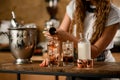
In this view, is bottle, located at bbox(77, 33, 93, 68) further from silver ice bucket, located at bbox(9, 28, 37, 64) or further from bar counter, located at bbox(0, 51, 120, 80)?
silver ice bucket, located at bbox(9, 28, 37, 64)

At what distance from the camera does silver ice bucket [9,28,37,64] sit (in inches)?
76.1

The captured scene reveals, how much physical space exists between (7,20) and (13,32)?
8.05 ft

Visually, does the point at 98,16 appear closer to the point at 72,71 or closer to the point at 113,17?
the point at 113,17

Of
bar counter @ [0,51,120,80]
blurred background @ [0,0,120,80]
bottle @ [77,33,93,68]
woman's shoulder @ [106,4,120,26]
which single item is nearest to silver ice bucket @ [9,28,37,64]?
bar counter @ [0,51,120,80]

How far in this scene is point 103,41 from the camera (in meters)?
2.04

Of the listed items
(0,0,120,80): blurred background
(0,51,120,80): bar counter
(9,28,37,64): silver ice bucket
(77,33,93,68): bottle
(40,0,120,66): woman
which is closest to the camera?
(0,51,120,80): bar counter

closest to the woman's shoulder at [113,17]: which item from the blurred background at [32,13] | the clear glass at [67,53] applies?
the clear glass at [67,53]

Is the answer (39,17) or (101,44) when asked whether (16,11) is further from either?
(101,44)

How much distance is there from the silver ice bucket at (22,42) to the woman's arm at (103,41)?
41cm

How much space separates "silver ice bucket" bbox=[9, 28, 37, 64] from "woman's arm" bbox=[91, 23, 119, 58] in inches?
16.2

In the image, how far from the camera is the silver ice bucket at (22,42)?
6.34ft

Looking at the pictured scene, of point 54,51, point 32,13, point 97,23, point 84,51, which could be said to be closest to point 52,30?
point 54,51

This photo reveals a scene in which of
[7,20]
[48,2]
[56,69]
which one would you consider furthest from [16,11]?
[56,69]

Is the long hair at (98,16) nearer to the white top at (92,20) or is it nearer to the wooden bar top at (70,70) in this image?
the white top at (92,20)
